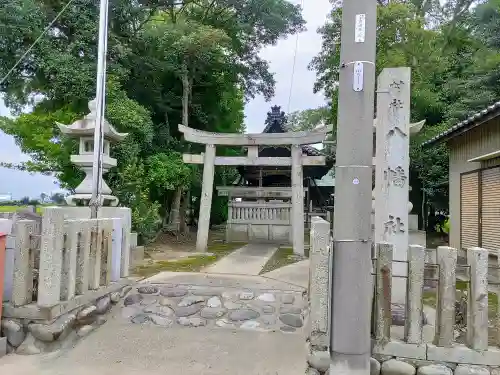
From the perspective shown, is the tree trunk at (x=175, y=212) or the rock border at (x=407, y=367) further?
the tree trunk at (x=175, y=212)

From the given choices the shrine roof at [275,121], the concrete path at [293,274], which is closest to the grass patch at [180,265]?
the concrete path at [293,274]

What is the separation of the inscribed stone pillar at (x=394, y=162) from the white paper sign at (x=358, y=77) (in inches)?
85.4

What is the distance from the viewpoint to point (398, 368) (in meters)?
3.45

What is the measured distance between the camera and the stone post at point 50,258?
417 cm

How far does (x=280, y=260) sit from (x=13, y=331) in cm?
634

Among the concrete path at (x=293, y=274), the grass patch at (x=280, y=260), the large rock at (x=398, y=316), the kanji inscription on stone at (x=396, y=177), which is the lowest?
the grass patch at (x=280, y=260)

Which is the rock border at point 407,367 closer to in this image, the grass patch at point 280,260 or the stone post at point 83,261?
the stone post at point 83,261

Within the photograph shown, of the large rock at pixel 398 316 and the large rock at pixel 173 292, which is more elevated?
the large rock at pixel 398 316

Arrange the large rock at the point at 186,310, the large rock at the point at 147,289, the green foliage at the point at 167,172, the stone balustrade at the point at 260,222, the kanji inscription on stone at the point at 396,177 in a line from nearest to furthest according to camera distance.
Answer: the kanji inscription on stone at the point at 396,177
the large rock at the point at 186,310
the large rock at the point at 147,289
the green foliage at the point at 167,172
the stone balustrade at the point at 260,222

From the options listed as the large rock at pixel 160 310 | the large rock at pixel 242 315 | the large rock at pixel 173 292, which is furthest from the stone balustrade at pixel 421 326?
the large rock at pixel 173 292

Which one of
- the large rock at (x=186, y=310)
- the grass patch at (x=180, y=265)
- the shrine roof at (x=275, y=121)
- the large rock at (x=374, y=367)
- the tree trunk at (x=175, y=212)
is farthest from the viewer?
the shrine roof at (x=275, y=121)

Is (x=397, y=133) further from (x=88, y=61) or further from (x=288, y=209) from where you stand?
(x=88, y=61)

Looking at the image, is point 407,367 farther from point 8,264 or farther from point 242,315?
point 8,264

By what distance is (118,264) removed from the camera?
5684mm
